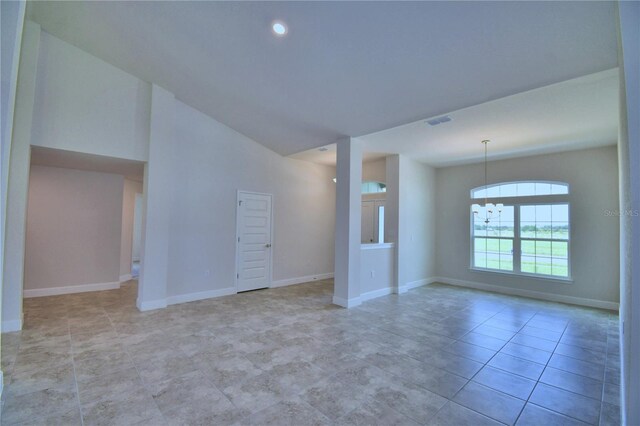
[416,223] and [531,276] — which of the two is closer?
[531,276]

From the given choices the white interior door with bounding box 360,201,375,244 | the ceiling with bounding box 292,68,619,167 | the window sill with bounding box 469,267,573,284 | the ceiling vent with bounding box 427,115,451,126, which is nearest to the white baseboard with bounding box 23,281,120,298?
the ceiling with bounding box 292,68,619,167

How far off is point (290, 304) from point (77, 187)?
4.88m

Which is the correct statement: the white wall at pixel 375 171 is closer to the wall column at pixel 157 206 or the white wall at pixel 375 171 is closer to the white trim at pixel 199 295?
the white trim at pixel 199 295

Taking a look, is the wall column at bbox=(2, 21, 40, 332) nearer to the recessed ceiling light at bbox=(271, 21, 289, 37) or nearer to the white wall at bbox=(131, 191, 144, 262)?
the recessed ceiling light at bbox=(271, 21, 289, 37)

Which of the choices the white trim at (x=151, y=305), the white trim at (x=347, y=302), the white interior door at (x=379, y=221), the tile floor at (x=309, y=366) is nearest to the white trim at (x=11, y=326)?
the tile floor at (x=309, y=366)

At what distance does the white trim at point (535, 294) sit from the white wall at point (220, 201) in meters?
3.50

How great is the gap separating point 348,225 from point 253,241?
2.22 m

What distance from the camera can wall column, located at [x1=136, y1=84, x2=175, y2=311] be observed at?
15.5 feet

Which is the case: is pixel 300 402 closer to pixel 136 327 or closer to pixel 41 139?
pixel 136 327

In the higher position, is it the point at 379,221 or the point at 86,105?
the point at 86,105

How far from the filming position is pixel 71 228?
5848mm

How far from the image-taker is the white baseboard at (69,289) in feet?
17.8

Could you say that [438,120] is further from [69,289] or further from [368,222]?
[69,289]

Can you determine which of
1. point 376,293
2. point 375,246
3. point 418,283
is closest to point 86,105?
point 375,246
